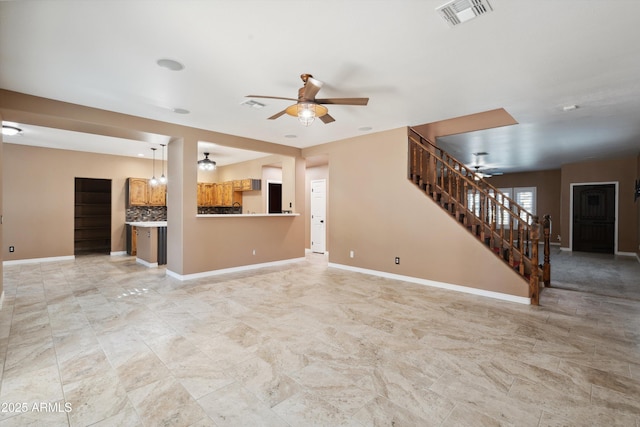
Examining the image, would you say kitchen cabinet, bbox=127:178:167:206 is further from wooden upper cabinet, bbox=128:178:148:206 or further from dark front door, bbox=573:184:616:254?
dark front door, bbox=573:184:616:254

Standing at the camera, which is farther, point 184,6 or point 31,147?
point 31,147

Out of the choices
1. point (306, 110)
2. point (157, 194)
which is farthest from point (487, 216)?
point (157, 194)

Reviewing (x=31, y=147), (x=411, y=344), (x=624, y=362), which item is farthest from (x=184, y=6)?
(x=31, y=147)

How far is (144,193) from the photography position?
838 centimetres

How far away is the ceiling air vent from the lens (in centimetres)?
208

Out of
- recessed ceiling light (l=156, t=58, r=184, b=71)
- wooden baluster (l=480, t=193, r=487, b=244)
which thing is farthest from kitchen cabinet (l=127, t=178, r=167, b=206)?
wooden baluster (l=480, t=193, r=487, b=244)

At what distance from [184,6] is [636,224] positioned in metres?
11.5

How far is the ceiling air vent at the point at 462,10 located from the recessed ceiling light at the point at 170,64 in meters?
2.44

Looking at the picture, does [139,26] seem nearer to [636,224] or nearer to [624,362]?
[624,362]

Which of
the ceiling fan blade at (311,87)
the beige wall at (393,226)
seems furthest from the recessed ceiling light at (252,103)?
the beige wall at (393,226)

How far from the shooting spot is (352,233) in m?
6.11

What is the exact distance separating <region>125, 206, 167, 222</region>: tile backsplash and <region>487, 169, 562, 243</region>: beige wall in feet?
41.6

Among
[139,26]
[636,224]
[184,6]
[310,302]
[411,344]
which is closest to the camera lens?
[184,6]

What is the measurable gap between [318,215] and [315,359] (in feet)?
20.7
